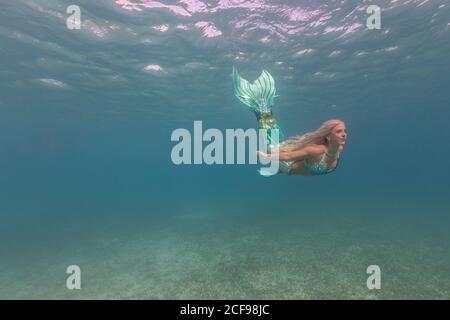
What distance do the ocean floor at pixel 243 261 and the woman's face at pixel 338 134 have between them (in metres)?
7.26

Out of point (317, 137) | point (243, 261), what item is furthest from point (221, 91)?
point (317, 137)

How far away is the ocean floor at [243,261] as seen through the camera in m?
9.84

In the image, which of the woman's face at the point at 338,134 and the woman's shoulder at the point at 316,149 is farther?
the woman's shoulder at the point at 316,149

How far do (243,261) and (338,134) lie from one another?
10.2 metres

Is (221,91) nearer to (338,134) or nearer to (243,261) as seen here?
(243,261)

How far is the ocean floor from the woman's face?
7258 mm

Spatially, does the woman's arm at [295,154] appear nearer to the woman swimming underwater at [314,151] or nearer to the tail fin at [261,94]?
the woman swimming underwater at [314,151]

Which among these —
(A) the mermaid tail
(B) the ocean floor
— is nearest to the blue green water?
(B) the ocean floor

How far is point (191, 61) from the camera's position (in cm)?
2109

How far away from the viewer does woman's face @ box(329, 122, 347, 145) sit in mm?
3812

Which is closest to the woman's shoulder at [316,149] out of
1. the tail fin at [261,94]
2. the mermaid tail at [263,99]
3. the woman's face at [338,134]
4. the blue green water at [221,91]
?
the woman's face at [338,134]

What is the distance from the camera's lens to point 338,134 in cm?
384

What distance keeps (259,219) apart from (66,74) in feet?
69.5
